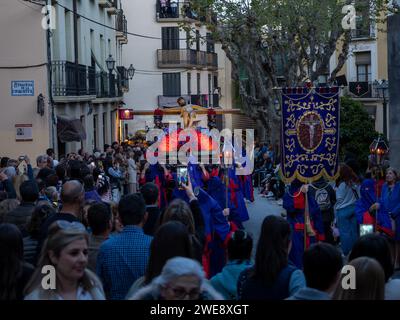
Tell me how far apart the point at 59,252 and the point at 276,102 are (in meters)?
21.8

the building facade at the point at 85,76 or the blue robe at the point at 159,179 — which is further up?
the building facade at the point at 85,76

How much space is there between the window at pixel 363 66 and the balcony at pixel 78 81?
13148 millimetres

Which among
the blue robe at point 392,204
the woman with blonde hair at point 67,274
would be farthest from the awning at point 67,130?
the woman with blonde hair at point 67,274

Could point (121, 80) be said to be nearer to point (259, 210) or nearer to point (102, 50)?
point (102, 50)

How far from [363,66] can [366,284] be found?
38400mm

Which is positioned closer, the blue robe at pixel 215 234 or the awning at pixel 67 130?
the blue robe at pixel 215 234

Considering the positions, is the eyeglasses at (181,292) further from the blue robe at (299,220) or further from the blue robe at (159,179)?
the blue robe at (159,179)

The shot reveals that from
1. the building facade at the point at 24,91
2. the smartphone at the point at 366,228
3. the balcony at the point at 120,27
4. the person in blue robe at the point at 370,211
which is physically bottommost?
the smartphone at the point at 366,228

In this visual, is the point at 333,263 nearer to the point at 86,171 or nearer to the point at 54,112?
the point at 86,171

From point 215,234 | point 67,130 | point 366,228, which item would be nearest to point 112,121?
point 67,130

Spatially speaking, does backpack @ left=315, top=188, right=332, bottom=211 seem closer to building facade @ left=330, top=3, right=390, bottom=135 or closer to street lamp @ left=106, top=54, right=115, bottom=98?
street lamp @ left=106, top=54, right=115, bottom=98

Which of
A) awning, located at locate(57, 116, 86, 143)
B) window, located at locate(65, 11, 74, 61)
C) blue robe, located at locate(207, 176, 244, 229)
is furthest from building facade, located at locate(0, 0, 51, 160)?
blue robe, located at locate(207, 176, 244, 229)

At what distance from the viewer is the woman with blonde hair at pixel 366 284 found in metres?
4.77

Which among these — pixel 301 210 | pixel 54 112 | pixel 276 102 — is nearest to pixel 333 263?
pixel 301 210
